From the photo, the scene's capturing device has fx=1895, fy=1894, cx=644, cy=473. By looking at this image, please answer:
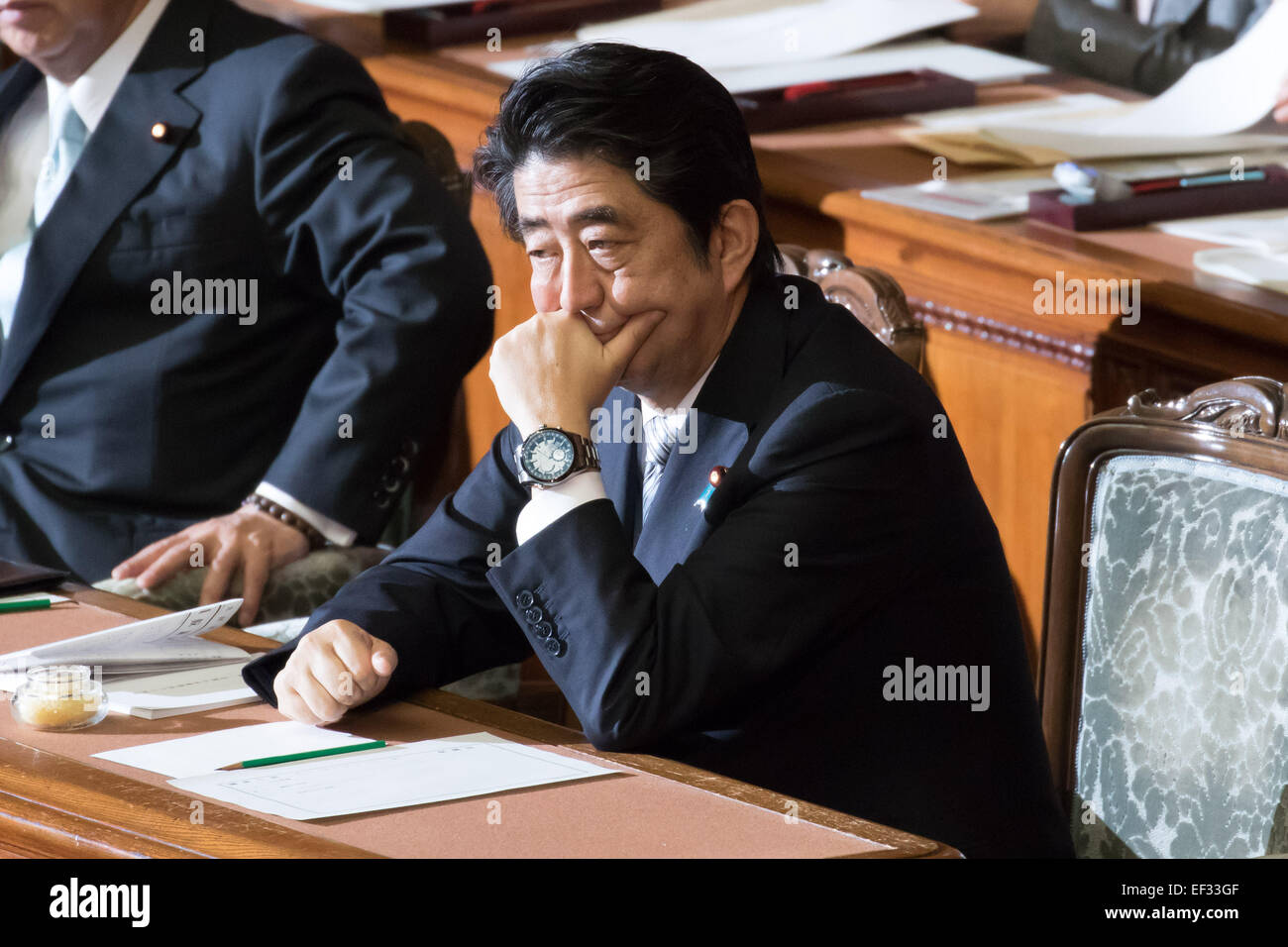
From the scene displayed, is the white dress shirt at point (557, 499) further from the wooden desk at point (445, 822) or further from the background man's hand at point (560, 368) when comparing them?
the wooden desk at point (445, 822)

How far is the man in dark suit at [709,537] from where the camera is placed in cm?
167

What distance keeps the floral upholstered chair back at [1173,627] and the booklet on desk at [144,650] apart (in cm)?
85

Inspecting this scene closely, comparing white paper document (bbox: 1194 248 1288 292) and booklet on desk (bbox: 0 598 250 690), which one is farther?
white paper document (bbox: 1194 248 1288 292)

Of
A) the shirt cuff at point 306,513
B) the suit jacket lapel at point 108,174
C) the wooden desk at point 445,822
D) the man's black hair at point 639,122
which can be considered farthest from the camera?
the suit jacket lapel at point 108,174

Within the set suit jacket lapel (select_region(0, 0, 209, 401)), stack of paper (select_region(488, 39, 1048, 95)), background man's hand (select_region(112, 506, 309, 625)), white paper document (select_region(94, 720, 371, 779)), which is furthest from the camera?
stack of paper (select_region(488, 39, 1048, 95))

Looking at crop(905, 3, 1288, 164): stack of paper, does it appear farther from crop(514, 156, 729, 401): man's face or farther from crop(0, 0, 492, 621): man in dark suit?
crop(514, 156, 729, 401): man's face

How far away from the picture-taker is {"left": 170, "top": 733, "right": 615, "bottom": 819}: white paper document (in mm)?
1435

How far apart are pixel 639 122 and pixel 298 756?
2.22 feet

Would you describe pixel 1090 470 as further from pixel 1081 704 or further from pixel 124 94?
pixel 124 94

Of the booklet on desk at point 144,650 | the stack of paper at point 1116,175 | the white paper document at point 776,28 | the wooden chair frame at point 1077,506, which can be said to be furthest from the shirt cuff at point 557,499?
the white paper document at point 776,28

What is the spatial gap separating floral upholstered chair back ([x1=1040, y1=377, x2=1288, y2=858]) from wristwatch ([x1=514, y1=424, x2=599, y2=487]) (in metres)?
0.52

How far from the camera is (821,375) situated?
5.88ft

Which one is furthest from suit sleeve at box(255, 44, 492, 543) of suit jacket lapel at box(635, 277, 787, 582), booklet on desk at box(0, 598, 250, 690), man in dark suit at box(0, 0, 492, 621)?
suit jacket lapel at box(635, 277, 787, 582)
